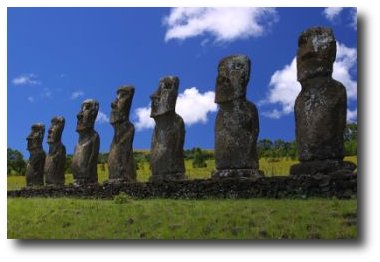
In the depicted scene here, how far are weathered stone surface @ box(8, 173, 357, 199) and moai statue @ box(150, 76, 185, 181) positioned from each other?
874 mm

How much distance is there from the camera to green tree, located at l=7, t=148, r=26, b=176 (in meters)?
29.6

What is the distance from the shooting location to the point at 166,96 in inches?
760

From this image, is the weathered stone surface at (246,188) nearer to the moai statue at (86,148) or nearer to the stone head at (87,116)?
the moai statue at (86,148)

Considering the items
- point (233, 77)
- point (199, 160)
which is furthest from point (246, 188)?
point (199, 160)

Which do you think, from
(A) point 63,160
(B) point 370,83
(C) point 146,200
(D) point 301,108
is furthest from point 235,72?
(A) point 63,160

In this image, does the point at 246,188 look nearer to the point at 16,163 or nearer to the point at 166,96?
the point at 166,96

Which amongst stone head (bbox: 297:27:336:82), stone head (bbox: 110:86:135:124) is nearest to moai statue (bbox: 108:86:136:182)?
stone head (bbox: 110:86:135:124)

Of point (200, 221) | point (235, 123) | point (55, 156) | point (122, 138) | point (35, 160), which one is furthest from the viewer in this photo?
point (35, 160)

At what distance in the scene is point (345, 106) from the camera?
15500mm

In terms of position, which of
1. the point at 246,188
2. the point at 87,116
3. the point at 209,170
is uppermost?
the point at 87,116

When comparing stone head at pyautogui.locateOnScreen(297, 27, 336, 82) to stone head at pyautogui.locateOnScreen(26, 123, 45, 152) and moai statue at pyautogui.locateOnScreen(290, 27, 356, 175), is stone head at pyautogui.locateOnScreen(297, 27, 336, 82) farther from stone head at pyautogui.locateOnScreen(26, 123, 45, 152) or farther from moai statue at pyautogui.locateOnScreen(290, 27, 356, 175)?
stone head at pyautogui.locateOnScreen(26, 123, 45, 152)

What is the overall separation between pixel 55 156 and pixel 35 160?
182cm
